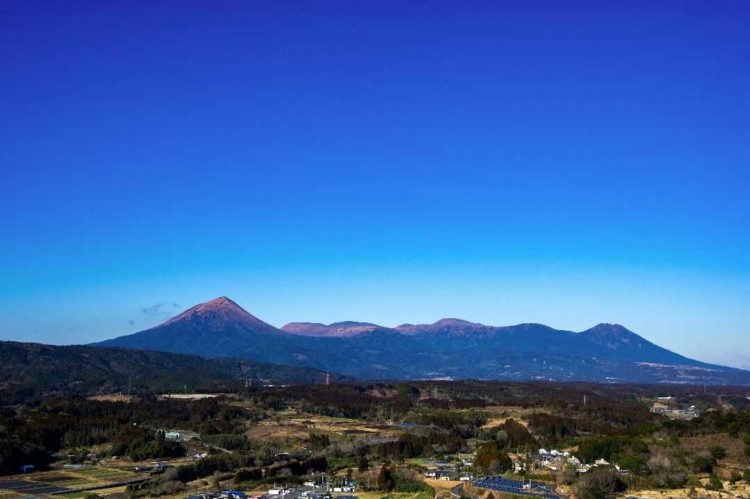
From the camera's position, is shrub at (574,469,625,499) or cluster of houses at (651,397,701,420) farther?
cluster of houses at (651,397,701,420)

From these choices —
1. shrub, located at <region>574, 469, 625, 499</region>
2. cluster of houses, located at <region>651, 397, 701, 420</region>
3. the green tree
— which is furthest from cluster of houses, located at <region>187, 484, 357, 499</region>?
cluster of houses, located at <region>651, 397, 701, 420</region>

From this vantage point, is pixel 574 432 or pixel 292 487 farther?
pixel 574 432

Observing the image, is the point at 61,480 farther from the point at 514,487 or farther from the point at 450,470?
the point at 514,487

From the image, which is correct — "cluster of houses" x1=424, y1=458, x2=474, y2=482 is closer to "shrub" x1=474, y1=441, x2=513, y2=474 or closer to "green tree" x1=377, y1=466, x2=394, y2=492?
"shrub" x1=474, y1=441, x2=513, y2=474

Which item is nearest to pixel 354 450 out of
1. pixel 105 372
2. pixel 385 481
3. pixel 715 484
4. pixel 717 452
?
pixel 385 481

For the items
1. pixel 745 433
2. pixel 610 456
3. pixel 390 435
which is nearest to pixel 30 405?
pixel 390 435

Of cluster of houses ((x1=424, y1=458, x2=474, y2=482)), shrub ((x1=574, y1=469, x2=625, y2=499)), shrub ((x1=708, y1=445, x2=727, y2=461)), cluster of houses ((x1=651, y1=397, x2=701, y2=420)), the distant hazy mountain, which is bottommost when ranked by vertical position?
cluster of houses ((x1=424, y1=458, x2=474, y2=482))

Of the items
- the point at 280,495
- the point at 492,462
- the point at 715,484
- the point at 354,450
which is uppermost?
the point at 492,462

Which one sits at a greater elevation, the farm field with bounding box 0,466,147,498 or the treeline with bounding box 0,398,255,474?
the treeline with bounding box 0,398,255,474

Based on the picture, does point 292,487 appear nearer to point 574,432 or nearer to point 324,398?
point 574,432
